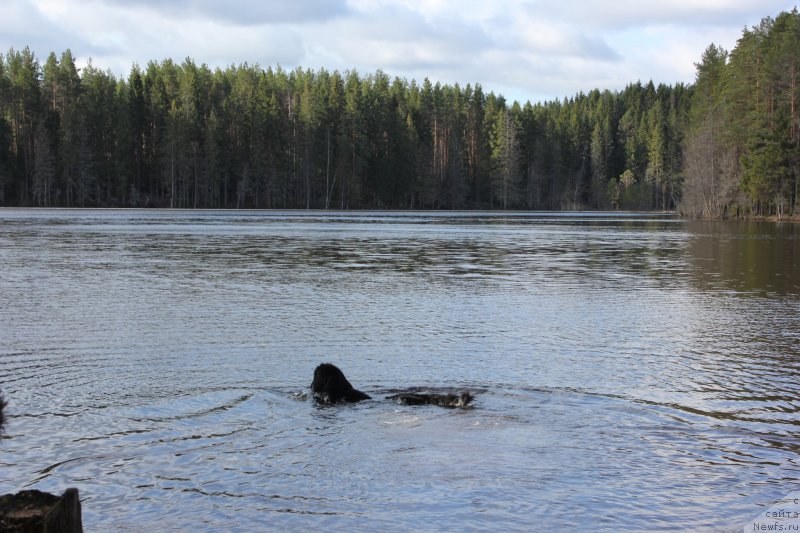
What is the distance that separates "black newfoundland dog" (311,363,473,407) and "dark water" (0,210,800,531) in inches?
9.1

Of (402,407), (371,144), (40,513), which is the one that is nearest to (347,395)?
(402,407)

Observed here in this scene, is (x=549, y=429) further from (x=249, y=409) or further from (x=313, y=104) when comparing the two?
(x=313, y=104)

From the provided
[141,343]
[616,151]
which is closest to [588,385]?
[141,343]

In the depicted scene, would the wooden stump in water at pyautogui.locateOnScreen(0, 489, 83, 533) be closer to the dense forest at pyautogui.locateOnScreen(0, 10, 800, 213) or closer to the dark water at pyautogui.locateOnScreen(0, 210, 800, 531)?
the dark water at pyautogui.locateOnScreen(0, 210, 800, 531)

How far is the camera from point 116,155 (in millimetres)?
115938

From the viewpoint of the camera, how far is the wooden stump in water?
166 inches

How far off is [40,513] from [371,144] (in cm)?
13823

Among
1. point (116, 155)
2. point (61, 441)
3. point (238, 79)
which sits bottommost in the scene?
point (61, 441)

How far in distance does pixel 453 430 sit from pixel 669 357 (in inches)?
228

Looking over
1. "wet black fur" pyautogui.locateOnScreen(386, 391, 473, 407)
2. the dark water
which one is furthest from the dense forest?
"wet black fur" pyautogui.locateOnScreen(386, 391, 473, 407)

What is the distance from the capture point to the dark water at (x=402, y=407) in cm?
706

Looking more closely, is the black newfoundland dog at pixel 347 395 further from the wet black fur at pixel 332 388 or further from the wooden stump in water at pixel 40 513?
the wooden stump in water at pixel 40 513

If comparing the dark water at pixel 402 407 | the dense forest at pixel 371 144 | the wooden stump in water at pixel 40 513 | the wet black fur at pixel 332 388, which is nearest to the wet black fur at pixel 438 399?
the dark water at pixel 402 407

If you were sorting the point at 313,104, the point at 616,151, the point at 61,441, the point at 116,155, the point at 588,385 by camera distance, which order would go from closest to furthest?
the point at 61,441 → the point at 588,385 → the point at 116,155 → the point at 313,104 → the point at 616,151
